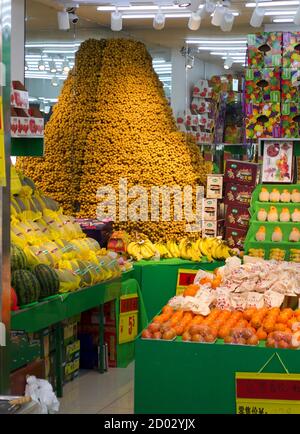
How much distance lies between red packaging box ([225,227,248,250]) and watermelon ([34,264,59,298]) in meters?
5.18

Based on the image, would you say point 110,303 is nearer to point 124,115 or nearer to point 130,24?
point 124,115

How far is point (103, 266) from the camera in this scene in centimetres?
798

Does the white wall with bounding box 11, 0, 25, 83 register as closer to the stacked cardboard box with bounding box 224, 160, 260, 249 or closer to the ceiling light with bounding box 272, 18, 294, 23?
the stacked cardboard box with bounding box 224, 160, 260, 249

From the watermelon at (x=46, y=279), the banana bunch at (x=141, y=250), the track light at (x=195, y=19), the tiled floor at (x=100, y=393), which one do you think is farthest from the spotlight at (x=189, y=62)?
the watermelon at (x=46, y=279)

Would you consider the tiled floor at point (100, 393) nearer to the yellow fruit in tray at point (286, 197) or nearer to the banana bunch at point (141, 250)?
the banana bunch at point (141, 250)

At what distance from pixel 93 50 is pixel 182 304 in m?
6.81

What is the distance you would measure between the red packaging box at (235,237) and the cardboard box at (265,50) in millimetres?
2830

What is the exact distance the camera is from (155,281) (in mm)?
9500

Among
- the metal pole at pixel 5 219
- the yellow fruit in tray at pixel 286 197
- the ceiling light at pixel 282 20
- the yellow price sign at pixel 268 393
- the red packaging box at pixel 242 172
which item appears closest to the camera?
the metal pole at pixel 5 219

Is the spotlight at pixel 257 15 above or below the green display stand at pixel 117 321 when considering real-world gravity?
above

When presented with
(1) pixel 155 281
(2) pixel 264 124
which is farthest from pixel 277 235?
(1) pixel 155 281

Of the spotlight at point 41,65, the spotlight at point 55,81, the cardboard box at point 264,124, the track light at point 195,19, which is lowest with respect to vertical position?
the cardboard box at point 264,124

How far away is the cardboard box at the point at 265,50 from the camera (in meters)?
9.46
